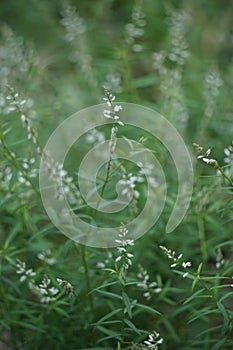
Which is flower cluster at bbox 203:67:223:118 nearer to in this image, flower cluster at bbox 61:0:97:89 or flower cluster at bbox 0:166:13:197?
flower cluster at bbox 61:0:97:89

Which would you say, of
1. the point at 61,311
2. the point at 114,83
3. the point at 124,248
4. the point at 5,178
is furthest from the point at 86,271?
the point at 114,83

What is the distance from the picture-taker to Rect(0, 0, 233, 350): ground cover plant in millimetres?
2906

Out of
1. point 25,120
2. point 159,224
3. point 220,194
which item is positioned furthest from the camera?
point 220,194

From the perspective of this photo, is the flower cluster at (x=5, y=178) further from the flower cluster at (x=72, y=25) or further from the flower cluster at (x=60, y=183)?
the flower cluster at (x=72, y=25)

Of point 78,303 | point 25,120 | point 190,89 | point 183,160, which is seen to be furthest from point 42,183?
point 190,89

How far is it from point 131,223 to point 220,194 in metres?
0.69

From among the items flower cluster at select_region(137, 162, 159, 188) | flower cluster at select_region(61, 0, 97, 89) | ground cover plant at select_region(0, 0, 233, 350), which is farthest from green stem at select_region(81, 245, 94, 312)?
flower cluster at select_region(61, 0, 97, 89)

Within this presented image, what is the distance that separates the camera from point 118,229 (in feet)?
10.6

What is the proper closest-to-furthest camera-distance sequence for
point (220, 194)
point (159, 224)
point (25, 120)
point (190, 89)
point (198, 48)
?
point (25, 120) → point (159, 224) → point (220, 194) → point (190, 89) → point (198, 48)

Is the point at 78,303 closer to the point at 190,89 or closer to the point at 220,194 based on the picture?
the point at 220,194

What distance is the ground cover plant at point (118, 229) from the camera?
114 inches

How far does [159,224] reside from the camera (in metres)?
3.46

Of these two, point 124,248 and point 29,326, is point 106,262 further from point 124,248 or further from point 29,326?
point 124,248

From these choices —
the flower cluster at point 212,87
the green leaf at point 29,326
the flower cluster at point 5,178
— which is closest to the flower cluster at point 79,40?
the flower cluster at point 212,87
